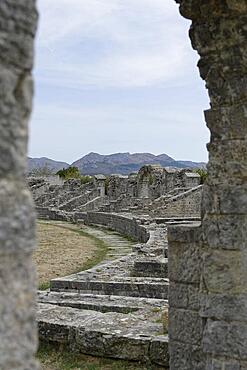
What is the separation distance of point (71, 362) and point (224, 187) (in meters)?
3.14

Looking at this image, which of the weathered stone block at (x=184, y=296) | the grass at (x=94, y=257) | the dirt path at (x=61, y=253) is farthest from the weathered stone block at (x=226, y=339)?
the dirt path at (x=61, y=253)

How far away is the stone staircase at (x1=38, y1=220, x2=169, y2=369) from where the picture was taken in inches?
257

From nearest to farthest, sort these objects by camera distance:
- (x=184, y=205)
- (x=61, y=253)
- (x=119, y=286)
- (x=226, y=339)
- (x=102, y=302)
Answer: (x=226, y=339), (x=102, y=302), (x=119, y=286), (x=61, y=253), (x=184, y=205)

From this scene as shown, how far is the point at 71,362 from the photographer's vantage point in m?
6.75

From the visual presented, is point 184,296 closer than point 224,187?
No

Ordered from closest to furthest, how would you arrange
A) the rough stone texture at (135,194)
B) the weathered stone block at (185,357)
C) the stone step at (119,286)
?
the weathered stone block at (185,357) < the stone step at (119,286) < the rough stone texture at (135,194)

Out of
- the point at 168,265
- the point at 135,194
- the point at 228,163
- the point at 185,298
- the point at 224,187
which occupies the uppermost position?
the point at 228,163

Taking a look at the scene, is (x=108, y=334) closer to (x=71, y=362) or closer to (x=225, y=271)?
(x=71, y=362)

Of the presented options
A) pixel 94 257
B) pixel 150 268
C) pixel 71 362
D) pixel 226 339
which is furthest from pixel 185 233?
pixel 94 257

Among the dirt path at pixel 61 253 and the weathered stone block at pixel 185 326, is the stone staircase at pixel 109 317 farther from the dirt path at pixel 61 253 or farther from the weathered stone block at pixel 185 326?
the dirt path at pixel 61 253

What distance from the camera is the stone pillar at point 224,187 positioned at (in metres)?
4.76

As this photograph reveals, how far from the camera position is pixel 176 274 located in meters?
5.26

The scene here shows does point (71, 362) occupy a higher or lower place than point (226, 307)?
lower

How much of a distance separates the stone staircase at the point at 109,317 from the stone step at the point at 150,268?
27.4 inches
